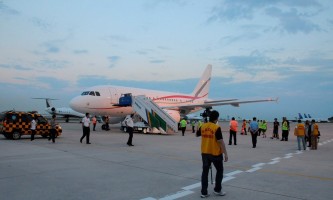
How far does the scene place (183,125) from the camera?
2328 centimetres

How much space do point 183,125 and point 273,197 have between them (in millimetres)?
17945

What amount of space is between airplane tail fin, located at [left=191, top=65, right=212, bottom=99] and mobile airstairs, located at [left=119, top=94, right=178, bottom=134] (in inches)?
621

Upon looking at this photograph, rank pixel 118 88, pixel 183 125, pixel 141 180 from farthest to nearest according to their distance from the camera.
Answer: pixel 118 88 < pixel 183 125 < pixel 141 180

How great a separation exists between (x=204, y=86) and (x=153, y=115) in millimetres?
17260

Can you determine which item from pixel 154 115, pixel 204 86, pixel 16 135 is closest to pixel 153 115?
pixel 154 115

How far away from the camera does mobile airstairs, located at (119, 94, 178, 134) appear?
2275cm

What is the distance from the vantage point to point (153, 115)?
22.9m

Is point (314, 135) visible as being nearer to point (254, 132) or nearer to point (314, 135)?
point (314, 135)

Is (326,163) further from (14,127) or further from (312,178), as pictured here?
(14,127)

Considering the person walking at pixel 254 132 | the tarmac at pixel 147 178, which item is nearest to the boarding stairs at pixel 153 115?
the person walking at pixel 254 132

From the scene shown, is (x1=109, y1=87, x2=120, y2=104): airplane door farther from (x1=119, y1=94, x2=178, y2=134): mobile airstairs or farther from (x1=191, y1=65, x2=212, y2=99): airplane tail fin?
(x1=191, y1=65, x2=212, y2=99): airplane tail fin

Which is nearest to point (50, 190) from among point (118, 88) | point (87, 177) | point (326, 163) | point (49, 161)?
point (87, 177)

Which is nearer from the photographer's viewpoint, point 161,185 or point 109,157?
point 161,185

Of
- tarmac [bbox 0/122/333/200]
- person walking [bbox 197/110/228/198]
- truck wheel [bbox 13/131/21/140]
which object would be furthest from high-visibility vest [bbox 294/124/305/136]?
truck wheel [bbox 13/131/21/140]
